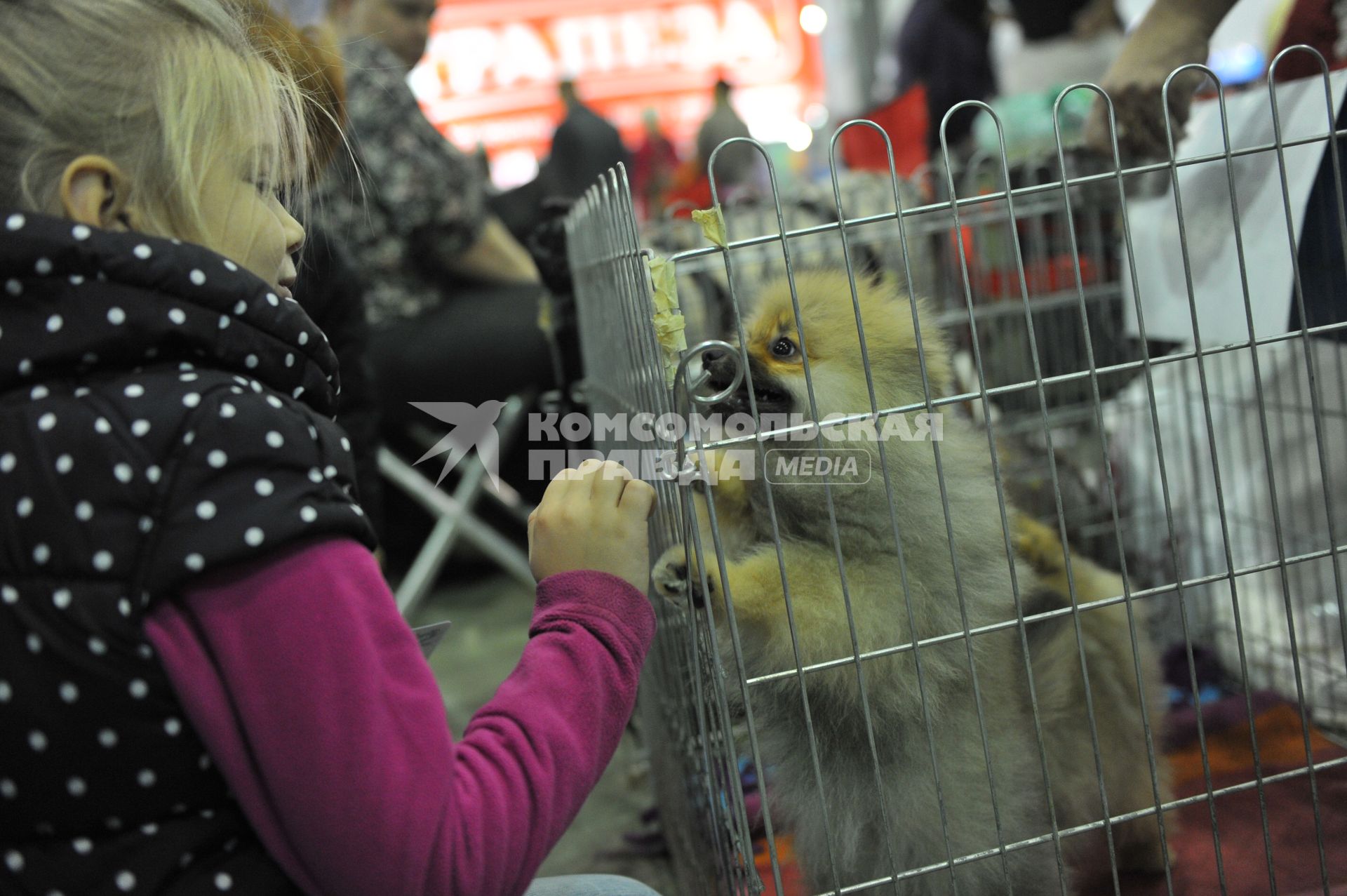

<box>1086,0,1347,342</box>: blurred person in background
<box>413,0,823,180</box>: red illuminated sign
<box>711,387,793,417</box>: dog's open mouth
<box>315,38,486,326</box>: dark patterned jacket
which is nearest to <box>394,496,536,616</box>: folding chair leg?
<box>315,38,486,326</box>: dark patterned jacket

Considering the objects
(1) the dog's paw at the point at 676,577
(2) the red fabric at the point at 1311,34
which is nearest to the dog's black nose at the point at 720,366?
(1) the dog's paw at the point at 676,577

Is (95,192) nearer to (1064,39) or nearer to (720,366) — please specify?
(720,366)

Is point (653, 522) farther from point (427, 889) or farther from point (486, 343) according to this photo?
point (486, 343)

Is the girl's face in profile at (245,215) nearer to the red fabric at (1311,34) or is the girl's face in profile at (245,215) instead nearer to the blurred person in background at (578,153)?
the red fabric at (1311,34)

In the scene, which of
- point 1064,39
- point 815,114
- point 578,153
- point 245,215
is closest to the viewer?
point 245,215

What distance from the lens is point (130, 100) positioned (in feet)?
2.02

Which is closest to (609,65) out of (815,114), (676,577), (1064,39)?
(815,114)

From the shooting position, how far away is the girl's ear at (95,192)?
0.59 m

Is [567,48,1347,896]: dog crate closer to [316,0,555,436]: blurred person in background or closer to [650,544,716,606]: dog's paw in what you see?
[650,544,716,606]: dog's paw

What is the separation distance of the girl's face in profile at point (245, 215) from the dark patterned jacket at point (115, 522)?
88 millimetres

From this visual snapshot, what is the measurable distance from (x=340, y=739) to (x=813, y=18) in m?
6.98

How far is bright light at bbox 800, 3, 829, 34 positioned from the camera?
668cm

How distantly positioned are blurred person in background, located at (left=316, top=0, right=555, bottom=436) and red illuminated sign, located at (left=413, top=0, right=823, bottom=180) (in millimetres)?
3789

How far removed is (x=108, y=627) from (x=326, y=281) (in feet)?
4.00
